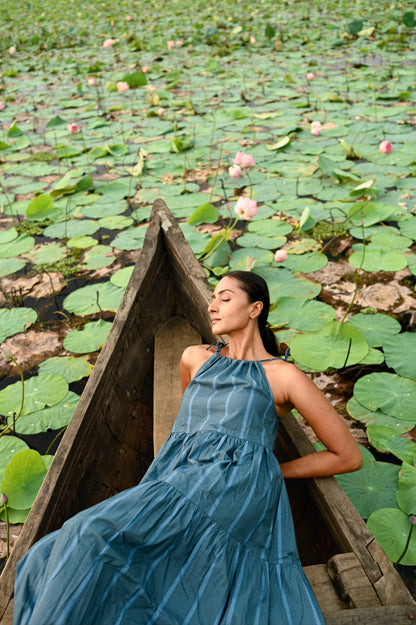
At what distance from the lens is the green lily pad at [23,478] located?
5.36 feet

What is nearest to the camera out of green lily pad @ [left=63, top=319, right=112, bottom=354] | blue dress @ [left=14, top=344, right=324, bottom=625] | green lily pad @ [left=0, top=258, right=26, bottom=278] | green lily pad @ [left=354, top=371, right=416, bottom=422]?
blue dress @ [left=14, top=344, right=324, bottom=625]

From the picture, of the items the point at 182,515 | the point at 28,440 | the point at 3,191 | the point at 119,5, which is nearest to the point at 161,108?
the point at 3,191

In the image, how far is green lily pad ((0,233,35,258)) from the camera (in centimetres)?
315

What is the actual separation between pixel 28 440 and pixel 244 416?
1.07 m

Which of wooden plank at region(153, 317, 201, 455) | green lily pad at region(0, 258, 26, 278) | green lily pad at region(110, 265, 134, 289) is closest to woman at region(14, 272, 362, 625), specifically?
wooden plank at region(153, 317, 201, 455)

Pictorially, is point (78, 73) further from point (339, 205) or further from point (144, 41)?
point (339, 205)

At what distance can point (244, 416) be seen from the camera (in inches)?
52.2

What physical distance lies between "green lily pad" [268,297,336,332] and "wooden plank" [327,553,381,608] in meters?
1.32

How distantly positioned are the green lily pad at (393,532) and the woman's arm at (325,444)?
1.01 feet

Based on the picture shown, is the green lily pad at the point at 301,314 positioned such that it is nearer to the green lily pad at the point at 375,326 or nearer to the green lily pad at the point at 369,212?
the green lily pad at the point at 375,326

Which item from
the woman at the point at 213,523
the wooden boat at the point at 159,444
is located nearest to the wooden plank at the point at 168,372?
the wooden boat at the point at 159,444

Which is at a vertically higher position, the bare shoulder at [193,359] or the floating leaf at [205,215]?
the bare shoulder at [193,359]

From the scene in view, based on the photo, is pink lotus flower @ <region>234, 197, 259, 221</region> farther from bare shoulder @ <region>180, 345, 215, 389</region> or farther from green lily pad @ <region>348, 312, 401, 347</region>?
bare shoulder @ <region>180, 345, 215, 389</region>

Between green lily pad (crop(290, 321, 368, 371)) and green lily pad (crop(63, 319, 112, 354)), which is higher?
green lily pad (crop(290, 321, 368, 371))
